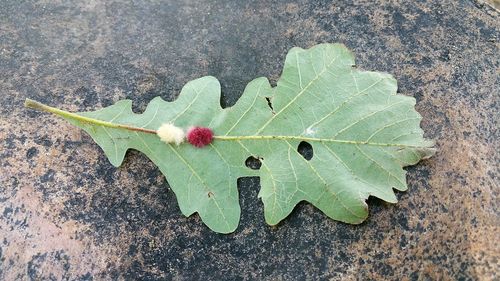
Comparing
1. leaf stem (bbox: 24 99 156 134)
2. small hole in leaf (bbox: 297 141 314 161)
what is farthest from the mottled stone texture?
small hole in leaf (bbox: 297 141 314 161)

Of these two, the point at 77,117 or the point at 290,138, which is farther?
the point at 77,117

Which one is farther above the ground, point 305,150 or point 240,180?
point 305,150

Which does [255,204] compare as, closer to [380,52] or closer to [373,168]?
[373,168]

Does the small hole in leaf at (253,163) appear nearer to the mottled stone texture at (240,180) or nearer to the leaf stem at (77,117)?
the mottled stone texture at (240,180)

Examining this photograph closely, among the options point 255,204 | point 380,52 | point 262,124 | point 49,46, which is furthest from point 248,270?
point 49,46

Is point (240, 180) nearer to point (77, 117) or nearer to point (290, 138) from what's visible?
point (290, 138)

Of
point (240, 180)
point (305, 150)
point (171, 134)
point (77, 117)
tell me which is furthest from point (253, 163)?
point (77, 117)

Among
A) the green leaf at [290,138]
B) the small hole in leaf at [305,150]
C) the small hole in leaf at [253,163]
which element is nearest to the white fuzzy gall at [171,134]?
the green leaf at [290,138]
